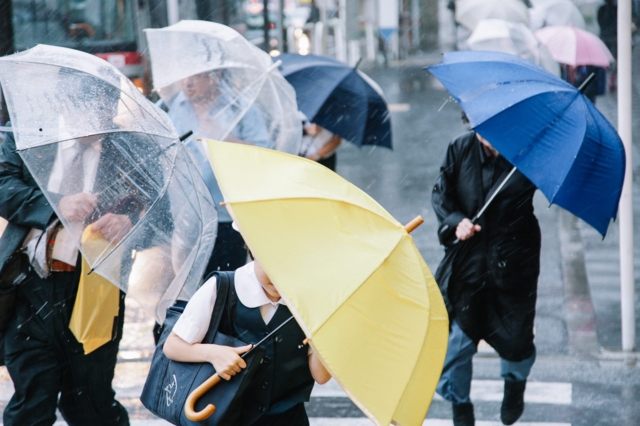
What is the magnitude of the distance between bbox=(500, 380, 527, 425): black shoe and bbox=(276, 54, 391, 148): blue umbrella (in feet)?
7.92

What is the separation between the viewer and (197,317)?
3.23 m

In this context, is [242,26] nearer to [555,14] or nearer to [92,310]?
[555,14]

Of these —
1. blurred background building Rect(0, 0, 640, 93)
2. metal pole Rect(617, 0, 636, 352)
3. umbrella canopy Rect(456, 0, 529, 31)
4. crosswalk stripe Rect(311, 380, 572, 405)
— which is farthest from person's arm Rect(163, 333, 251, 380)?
umbrella canopy Rect(456, 0, 529, 31)

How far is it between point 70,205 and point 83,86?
529mm

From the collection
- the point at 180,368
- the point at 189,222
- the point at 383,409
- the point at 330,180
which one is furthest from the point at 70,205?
the point at 383,409

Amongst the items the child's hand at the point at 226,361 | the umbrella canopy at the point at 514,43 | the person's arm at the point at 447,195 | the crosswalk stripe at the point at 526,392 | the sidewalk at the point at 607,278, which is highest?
the child's hand at the point at 226,361

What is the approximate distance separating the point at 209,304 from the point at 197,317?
7 cm

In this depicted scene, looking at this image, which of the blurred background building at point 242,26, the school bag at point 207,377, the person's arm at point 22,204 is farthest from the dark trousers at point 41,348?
the blurred background building at point 242,26

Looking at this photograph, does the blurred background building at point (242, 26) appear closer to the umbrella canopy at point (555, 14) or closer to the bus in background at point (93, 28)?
the bus in background at point (93, 28)

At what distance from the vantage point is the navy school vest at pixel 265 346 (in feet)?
10.8

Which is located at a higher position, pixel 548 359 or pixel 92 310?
pixel 92 310

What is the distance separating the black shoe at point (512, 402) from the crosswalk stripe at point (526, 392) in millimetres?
678

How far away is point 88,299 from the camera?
Result: 447 cm

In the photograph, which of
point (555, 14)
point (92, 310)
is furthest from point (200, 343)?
point (555, 14)
